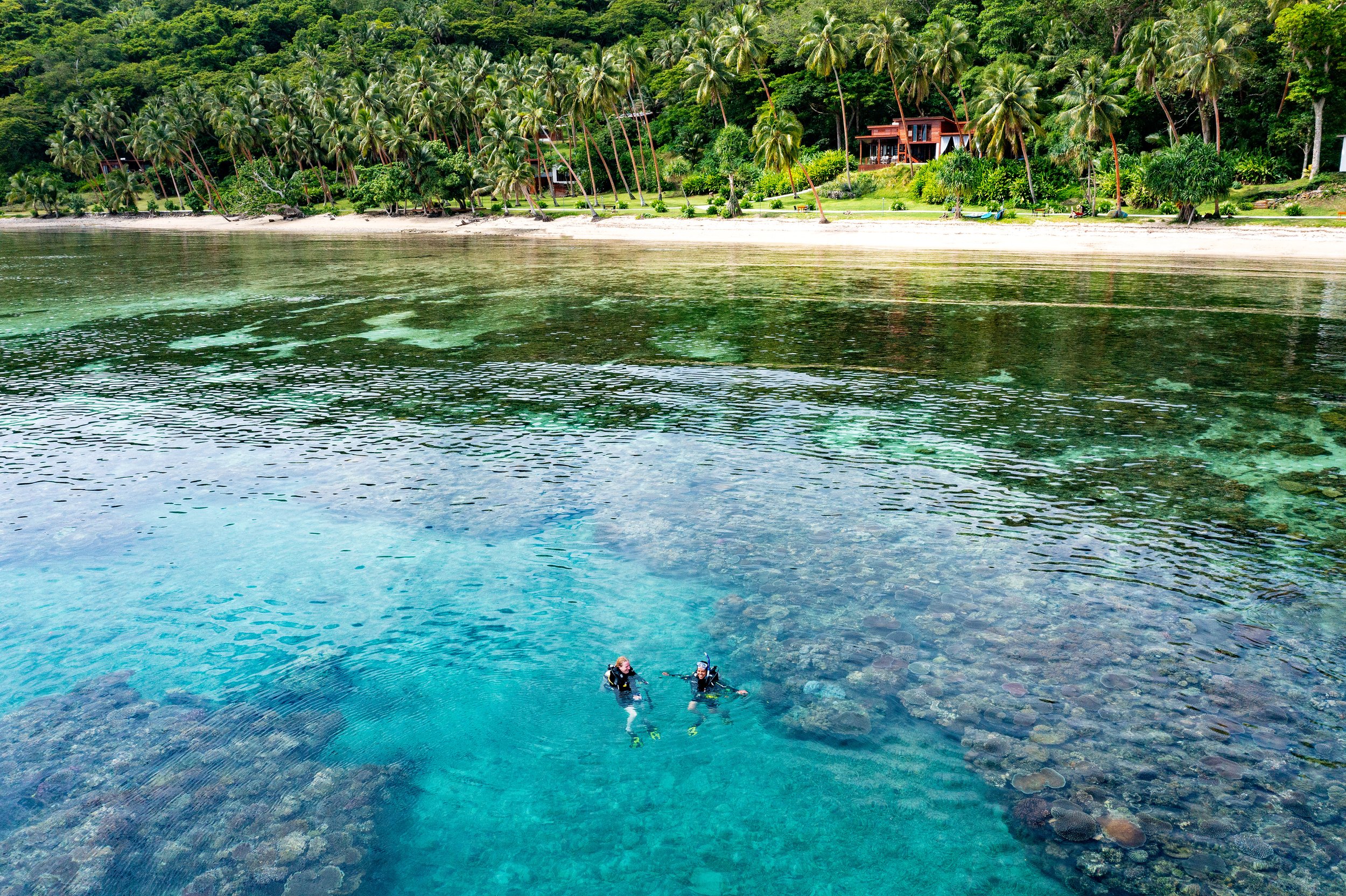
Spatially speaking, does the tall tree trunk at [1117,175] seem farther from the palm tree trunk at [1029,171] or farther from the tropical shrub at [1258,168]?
the tropical shrub at [1258,168]

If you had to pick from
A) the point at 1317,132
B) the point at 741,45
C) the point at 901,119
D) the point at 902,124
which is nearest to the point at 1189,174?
the point at 1317,132

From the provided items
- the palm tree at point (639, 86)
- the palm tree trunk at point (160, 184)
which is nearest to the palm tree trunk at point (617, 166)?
the palm tree at point (639, 86)

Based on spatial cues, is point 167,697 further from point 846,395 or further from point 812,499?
point 846,395

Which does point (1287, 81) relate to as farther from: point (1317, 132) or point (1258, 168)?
point (1258, 168)

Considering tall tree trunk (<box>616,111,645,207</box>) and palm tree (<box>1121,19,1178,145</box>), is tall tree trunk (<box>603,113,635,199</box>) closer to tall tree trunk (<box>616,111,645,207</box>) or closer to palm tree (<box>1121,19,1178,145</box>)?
tall tree trunk (<box>616,111,645,207</box>)

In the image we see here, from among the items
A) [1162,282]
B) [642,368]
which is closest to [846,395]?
[642,368]

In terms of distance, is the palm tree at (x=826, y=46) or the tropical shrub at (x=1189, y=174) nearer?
the tropical shrub at (x=1189, y=174)
